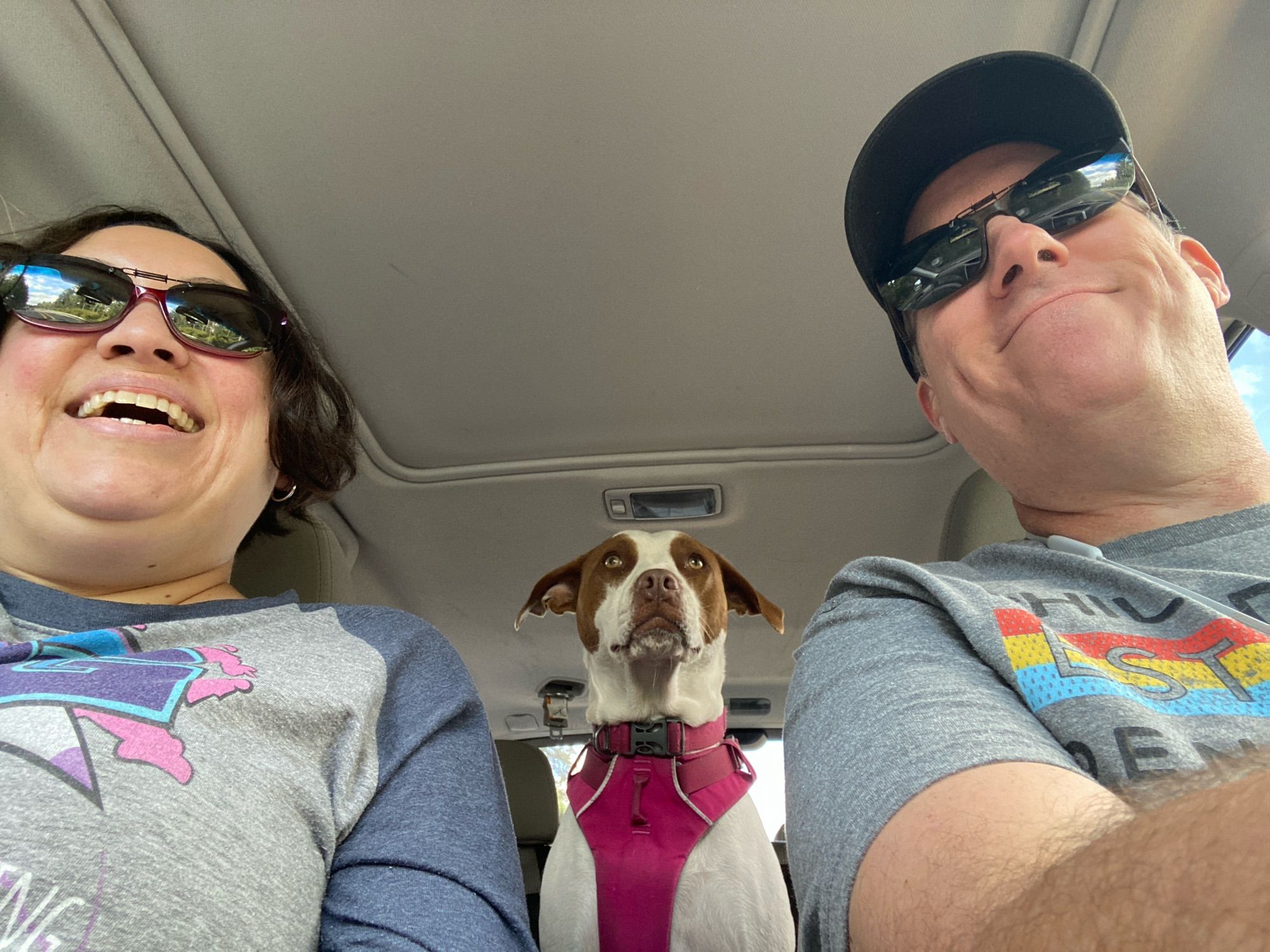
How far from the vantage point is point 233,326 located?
1498 millimetres

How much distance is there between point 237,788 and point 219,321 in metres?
1.02

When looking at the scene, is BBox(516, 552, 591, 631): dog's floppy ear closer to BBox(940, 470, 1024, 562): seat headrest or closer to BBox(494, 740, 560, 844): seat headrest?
BBox(494, 740, 560, 844): seat headrest

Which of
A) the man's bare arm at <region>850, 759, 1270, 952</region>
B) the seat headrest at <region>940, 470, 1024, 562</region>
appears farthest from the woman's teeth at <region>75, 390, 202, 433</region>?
the seat headrest at <region>940, 470, 1024, 562</region>

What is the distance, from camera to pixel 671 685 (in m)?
→ 2.51

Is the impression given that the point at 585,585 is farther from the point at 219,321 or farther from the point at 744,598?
the point at 219,321

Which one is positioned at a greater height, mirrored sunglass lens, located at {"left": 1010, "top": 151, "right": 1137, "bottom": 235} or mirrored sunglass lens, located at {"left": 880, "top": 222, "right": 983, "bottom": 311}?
mirrored sunglass lens, located at {"left": 1010, "top": 151, "right": 1137, "bottom": 235}

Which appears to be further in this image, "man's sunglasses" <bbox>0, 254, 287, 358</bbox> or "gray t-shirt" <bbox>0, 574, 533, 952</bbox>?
"man's sunglasses" <bbox>0, 254, 287, 358</bbox>

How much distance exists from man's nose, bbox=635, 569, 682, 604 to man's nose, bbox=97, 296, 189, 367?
1.53 metres

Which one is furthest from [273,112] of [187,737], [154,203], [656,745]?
[656,745]

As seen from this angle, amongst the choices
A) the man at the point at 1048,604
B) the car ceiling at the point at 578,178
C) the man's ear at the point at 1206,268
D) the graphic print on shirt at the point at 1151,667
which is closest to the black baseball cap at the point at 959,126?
the man at the point at 1048,604

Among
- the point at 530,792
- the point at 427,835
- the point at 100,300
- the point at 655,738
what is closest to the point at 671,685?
the point at 655,738

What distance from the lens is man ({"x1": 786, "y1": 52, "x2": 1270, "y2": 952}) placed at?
47 centimetres

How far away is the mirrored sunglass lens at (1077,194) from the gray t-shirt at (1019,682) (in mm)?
614

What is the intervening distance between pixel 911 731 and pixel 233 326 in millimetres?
1550
